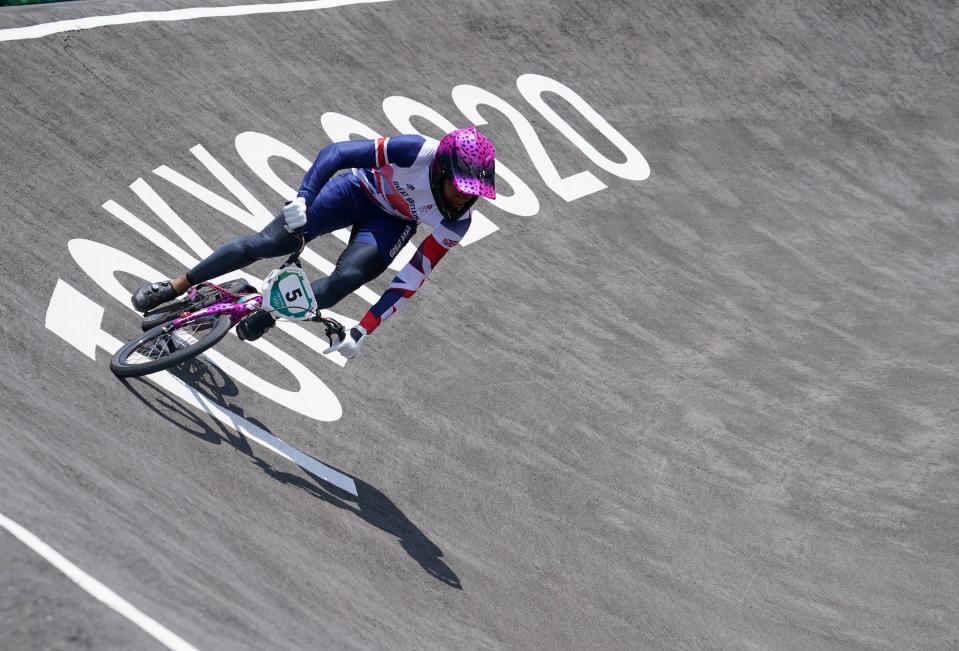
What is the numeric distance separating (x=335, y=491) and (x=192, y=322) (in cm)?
164

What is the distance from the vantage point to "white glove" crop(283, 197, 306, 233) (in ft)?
21.4

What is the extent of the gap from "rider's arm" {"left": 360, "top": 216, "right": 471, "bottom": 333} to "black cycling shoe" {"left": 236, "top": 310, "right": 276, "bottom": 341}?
0.67 metres

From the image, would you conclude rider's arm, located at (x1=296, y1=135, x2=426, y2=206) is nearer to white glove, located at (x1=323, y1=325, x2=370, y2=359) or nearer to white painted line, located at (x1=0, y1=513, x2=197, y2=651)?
white glove, located at (x1=323, y1=325, x2=370, y2=359)

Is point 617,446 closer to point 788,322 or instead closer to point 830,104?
point 788,322

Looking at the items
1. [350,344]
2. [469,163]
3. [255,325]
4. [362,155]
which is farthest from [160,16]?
[350,344]

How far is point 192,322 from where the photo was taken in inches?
279

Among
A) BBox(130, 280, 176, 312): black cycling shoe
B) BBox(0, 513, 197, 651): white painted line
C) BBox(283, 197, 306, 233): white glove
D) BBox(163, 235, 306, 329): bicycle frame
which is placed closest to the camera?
BBox(0, 513, 197, 651): white painted line

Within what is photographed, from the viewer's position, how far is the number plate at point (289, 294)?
671 cm

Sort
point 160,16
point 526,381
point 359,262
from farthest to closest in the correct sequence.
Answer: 1. point 160,16
2. point 526,381
3. point 359,262

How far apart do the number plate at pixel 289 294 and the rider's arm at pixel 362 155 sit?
0.59 m

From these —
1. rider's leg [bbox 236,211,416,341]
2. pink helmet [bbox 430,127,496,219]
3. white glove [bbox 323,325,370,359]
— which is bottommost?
white glove [bbox 323,325,370,359]

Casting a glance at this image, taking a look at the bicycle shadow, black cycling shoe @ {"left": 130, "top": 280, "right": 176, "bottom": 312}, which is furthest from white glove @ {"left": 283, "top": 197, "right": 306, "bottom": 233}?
the bicycle shadow

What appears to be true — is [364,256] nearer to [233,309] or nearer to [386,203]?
[386,203]

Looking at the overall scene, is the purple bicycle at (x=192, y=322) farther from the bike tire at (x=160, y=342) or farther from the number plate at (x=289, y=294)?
the number plate at (x=289, y=294)
